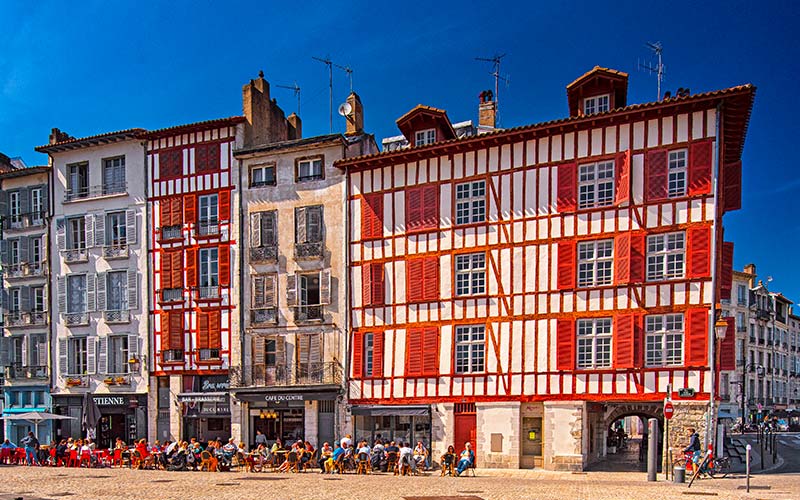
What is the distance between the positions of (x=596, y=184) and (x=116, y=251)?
2109 centimetres

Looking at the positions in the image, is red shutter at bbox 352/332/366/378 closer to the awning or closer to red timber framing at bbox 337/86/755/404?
red timber framing at bbox 337/86/755/404

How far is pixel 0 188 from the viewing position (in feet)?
116

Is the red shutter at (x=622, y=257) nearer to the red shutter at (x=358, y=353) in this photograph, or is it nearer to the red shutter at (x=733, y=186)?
the red shutter at (x=733, y=186)

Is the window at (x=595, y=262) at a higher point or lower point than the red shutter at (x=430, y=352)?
higher

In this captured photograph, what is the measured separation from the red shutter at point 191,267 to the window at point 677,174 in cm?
1918

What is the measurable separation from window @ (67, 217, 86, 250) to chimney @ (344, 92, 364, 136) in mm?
13284

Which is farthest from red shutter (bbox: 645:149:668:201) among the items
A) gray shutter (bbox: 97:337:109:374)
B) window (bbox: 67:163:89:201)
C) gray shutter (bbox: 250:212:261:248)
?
window (bbox: 67:163:89:201)

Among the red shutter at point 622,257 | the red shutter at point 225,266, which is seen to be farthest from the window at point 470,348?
the red shutter at point 225,266

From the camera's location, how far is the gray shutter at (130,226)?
31797mm

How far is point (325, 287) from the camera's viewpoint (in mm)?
28094

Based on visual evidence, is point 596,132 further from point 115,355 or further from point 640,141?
point 115,355

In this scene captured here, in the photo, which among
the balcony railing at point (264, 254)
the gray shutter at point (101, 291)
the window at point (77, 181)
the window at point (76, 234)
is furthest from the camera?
the window at point (77, 181)

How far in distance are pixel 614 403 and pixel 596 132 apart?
8729 mm

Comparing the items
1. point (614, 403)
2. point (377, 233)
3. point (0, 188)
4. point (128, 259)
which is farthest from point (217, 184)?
point (614, 403)
